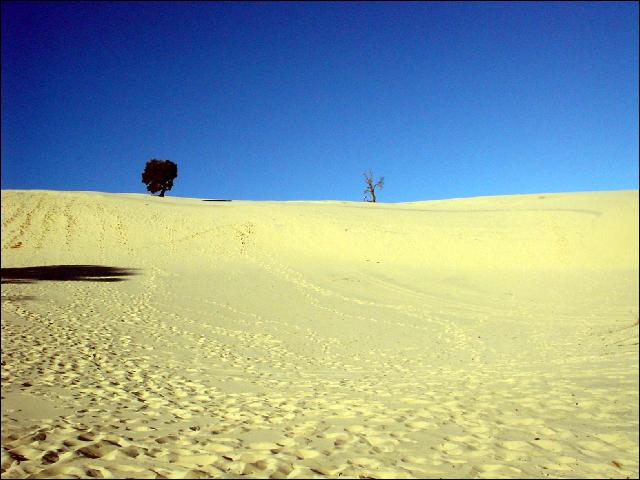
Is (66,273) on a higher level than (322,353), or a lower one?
higher

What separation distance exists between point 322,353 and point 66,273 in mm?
16002

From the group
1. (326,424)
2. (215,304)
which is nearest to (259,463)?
(326,424)

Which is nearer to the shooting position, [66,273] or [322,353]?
[322,353]

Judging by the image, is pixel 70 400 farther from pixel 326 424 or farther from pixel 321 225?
pixel 321 225

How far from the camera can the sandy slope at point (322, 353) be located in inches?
187

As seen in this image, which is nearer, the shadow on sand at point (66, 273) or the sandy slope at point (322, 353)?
the sandy slope at point (322, 353)

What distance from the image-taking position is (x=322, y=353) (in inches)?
419

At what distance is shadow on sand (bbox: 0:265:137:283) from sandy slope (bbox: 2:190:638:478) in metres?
0.14

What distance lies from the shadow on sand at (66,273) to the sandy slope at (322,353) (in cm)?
14

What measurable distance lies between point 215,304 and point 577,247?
72.2 feet

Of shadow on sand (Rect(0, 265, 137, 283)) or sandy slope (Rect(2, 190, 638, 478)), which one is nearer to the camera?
sandy slope (Rect(2, 190, 638, 478))

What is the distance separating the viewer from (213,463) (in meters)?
4.49

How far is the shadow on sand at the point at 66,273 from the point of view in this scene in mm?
19250

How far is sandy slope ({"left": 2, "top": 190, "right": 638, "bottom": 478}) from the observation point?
4.76m
